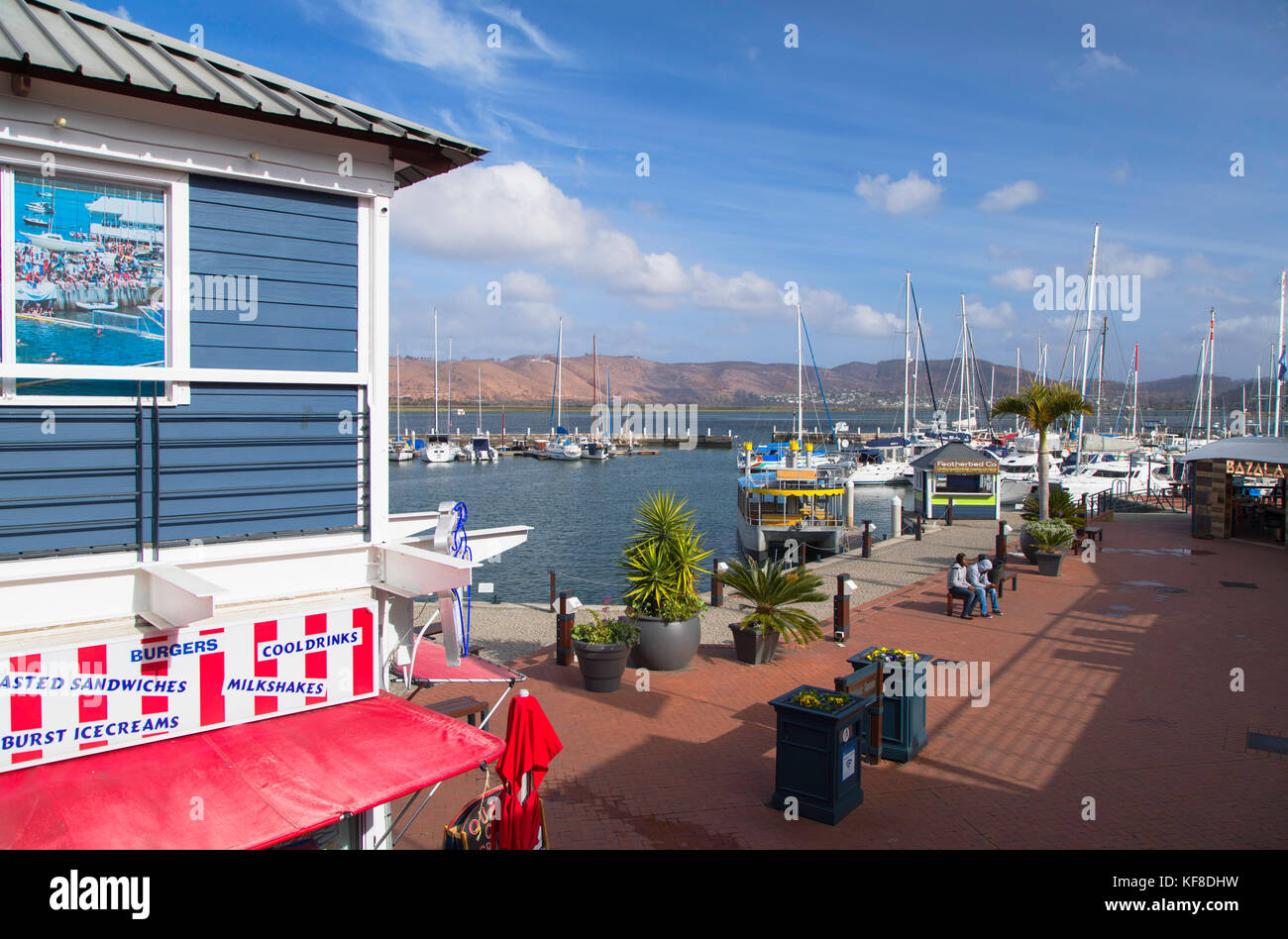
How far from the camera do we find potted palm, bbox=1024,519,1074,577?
19.5 m

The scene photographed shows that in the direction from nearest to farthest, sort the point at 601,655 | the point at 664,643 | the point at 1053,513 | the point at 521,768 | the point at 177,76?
the point at 177,76 → the point at 521,768 → the point at 601,655 → the point at 664,643 → the point at 1053,513

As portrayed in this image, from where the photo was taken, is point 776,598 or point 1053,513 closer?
point 776,598

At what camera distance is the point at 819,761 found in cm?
755

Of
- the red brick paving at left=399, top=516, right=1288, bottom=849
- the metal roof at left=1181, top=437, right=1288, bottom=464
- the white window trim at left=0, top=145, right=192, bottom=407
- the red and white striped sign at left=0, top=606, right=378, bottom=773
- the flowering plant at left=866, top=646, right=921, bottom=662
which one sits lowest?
the red brick paving at left=399, top=516, right=1288, bottom=849

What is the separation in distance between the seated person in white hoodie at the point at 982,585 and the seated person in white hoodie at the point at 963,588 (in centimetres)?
5

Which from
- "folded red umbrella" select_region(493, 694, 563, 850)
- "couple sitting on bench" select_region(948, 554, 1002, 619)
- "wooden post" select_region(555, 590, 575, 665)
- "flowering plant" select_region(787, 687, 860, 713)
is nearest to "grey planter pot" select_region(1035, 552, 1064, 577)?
"couple sitting on bench" select_region(948, 554, 1002, 619)

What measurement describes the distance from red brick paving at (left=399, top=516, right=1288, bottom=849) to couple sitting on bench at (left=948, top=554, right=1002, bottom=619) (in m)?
0.34

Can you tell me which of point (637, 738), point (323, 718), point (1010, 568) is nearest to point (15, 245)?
point (323, 718)

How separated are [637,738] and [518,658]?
13.7ft

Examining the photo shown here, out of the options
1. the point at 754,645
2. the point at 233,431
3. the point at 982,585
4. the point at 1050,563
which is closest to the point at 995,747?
the point at 754,645

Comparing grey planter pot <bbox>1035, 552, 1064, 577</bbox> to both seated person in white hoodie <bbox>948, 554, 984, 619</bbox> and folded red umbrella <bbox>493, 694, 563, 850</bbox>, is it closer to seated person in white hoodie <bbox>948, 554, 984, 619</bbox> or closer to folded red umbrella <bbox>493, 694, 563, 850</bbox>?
seated person in white hoodie <bbox>948, 554, 984, 619</bbox>

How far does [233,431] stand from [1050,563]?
19.0m

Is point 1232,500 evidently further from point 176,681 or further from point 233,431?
point 176,681

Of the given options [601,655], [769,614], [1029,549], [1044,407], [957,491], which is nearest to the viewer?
[601,655]
